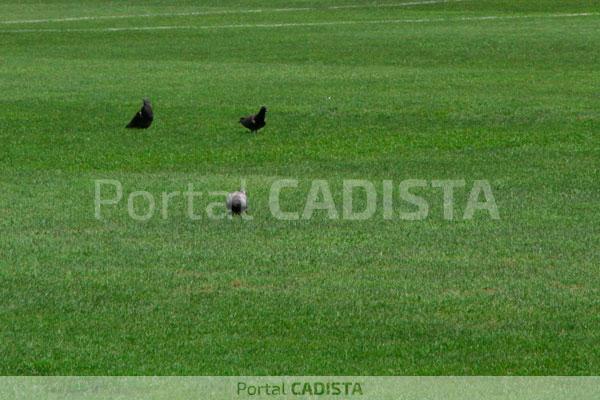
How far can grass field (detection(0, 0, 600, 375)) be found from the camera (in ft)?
38.9

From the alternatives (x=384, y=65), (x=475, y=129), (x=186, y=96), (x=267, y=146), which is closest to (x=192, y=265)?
(x=267, y=146)

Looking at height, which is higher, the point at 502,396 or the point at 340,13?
the point at 502,396

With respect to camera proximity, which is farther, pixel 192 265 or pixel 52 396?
pixel 192 265

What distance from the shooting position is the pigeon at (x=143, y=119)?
28984mm

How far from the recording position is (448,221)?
707 inches

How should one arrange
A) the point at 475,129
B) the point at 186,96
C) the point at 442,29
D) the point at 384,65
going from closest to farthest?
1. the point at 475,129
2. the point at 186,96
3. the point at 384,65
4. the point at 442,29

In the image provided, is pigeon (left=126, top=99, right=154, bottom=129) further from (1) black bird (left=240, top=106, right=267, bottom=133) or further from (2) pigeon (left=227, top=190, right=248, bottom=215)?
(2) pigeon (left=227, top=190, right=248, bottom=215)

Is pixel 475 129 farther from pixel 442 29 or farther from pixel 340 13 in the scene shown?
pixel 340 13

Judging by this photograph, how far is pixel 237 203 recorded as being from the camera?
715 inches

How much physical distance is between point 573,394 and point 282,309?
11.9ft

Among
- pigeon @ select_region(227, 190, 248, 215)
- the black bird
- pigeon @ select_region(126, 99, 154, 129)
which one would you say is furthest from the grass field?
the black bird

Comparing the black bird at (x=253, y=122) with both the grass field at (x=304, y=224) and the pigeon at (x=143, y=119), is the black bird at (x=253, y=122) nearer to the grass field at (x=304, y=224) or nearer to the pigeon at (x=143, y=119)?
the grass field at (x=304, y=224)

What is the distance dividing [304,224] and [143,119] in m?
11.9

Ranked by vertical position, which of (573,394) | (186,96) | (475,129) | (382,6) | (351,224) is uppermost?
(573,394)
